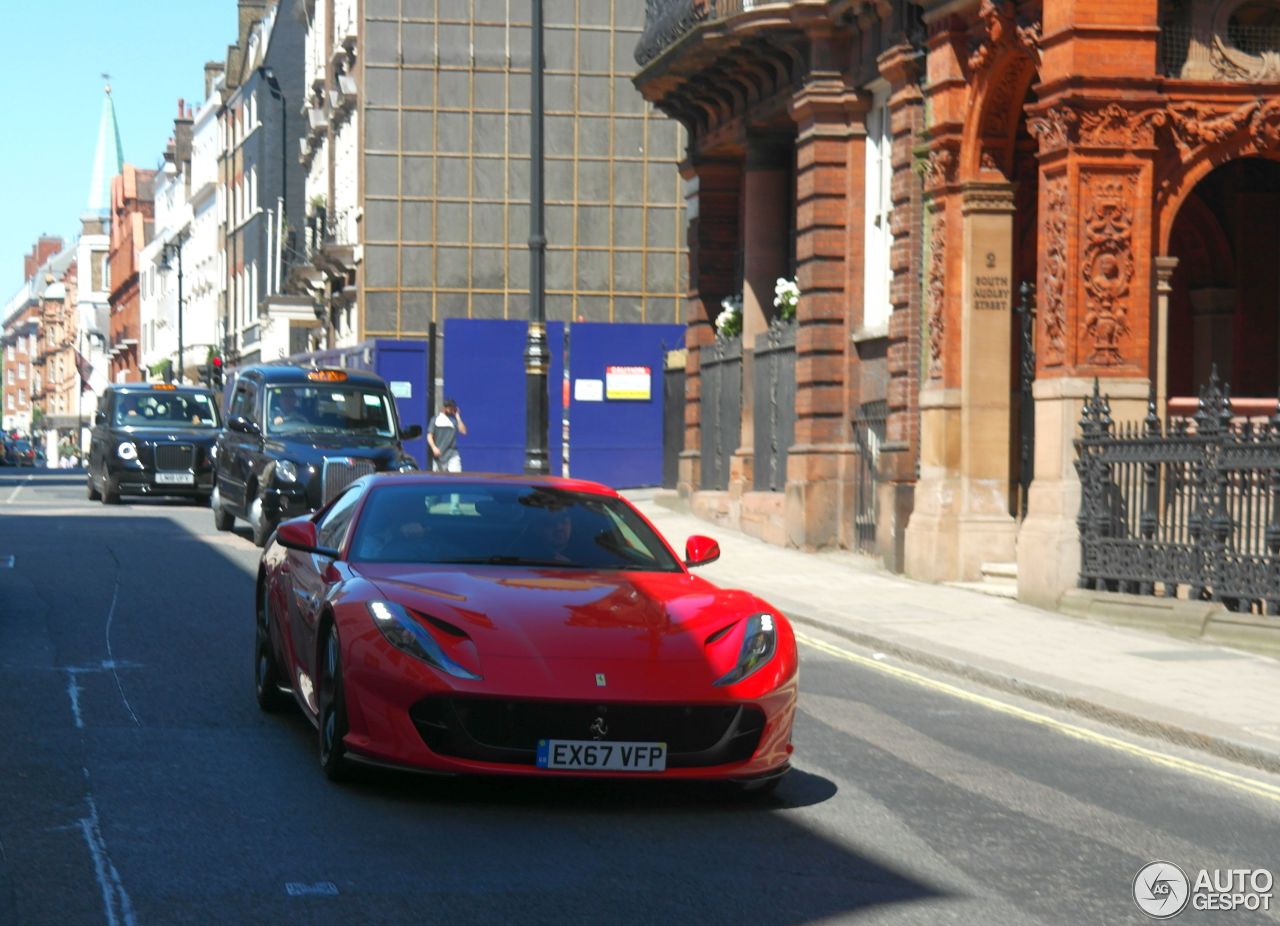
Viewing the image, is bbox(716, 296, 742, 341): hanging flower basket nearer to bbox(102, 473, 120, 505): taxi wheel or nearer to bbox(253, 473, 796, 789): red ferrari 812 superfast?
bbox(102, 473, 120, 505): taxi wheel

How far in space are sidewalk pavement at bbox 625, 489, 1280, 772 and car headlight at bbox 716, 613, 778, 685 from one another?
3.25m

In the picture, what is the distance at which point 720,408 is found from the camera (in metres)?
30.2

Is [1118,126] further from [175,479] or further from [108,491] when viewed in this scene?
[108,491]

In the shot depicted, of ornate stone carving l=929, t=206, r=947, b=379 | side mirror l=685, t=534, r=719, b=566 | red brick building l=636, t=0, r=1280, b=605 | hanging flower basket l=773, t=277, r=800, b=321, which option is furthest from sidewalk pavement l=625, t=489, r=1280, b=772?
hanging flower basket l=773, t=277, r=800, b=321

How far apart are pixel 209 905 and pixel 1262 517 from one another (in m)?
11.4

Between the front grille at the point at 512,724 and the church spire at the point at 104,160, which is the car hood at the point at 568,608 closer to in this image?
the front grille at the point at 512,724

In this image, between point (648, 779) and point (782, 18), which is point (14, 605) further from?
point (782, 18)

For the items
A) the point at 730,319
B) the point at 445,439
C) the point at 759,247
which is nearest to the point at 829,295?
the point at 759,247

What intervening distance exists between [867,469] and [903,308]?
99.1 inches

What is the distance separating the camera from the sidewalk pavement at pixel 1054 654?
11.6m

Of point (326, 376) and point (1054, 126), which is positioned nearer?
point (1054, 126)

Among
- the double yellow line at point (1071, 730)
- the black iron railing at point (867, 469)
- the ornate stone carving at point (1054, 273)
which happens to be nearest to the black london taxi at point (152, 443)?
the black iron railing at point (867, 469)

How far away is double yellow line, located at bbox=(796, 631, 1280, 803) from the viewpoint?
997 cm

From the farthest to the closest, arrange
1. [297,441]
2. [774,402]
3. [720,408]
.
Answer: [720,408], [774,402], [297,441]
